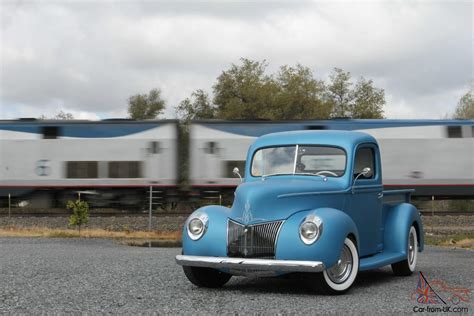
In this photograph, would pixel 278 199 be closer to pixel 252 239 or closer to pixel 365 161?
pixel 252 239

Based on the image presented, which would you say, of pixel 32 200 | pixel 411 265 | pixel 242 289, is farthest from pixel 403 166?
pixel 242 289

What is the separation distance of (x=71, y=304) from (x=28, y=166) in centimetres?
2524

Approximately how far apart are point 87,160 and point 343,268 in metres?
24.7

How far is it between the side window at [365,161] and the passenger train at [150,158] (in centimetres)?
2165

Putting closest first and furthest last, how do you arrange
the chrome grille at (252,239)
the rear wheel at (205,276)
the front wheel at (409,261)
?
the chrome grille at (252,239), the rear wheel at (205,276), the front wheel at (409,261)

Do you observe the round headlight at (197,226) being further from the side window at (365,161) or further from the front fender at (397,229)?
the front fender at (397,229)

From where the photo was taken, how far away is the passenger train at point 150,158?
106 ft

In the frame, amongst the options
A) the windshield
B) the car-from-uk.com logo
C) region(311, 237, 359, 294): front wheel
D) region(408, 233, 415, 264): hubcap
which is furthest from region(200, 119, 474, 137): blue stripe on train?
region(311, 237, 359, 294): front wheel

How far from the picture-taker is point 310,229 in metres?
8.61

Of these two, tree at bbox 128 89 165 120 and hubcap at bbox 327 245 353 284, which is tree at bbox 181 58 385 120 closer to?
tree at bbox 128 89 165 120

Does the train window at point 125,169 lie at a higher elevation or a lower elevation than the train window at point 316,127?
lower

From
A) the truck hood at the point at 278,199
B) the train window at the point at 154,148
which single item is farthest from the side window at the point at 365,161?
the train window at the point at 154,148

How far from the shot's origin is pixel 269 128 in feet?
109

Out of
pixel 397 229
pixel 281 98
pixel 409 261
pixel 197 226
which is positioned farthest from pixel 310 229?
pixel 281 98
